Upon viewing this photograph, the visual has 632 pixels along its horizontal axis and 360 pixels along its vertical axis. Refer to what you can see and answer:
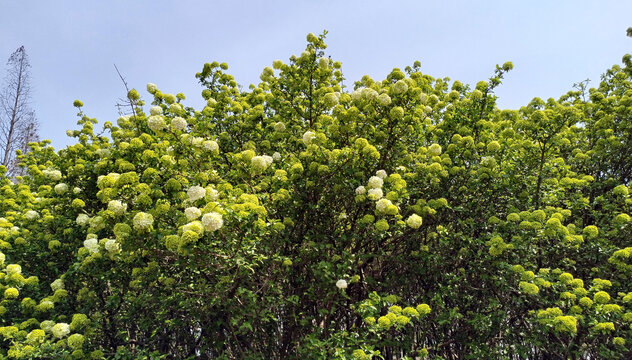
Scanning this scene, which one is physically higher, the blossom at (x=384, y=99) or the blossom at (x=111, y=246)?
the blossom at (x=384, y=99)

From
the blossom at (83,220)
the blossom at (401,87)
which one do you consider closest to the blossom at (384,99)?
the blossom at (401,87)

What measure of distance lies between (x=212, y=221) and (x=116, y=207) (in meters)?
1.16

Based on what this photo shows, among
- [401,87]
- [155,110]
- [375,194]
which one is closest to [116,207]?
[155,110]

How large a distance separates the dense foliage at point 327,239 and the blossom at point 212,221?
0.31 metres

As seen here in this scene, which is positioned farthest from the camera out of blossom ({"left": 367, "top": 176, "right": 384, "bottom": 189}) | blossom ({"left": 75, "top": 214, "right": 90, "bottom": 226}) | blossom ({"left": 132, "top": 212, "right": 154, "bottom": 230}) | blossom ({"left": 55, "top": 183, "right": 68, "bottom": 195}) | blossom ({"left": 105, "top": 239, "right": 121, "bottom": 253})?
blossom ({"left": 55, "top": 183, "right": 68, "bottom": 195})

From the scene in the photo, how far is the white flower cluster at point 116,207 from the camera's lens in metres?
3.46

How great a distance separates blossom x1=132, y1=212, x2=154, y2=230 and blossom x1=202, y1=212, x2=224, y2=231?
2.07 feet

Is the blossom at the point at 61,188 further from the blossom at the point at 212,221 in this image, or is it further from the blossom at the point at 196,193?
the blossom at the point at 212,221

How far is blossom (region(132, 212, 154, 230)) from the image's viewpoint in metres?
3.25

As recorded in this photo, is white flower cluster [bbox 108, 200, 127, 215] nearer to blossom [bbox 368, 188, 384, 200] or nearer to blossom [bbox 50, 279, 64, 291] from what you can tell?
blossom [bbox 50, 279, 64, 291]

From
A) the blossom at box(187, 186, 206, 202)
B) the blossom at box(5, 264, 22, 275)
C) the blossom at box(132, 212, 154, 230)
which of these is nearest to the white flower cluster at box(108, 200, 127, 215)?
the blossom at box(132, 212, 154, 230)

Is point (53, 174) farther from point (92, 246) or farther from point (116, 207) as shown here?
point (116, 207)

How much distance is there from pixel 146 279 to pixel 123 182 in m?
1.44

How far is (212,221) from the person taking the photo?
3.03 metres
